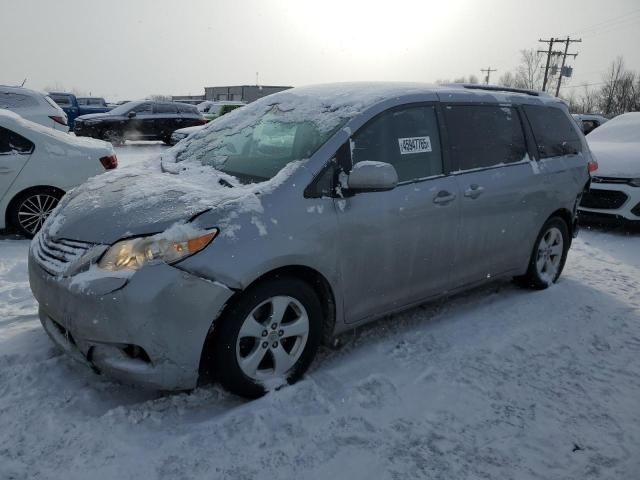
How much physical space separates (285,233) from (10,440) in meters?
1.61

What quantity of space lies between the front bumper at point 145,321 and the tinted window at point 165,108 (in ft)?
57.7

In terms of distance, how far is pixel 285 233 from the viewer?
276 cm

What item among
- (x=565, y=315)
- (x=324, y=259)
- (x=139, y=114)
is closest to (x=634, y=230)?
(x=565, y=315)

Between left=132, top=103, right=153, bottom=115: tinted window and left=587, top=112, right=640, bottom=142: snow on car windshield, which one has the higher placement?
left=587, top=112, right=640, bottom=142: snow on car windshield

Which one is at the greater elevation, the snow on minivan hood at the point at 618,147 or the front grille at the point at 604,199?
the snow on minivan hood at the point at 618,147

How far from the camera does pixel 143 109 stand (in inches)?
740

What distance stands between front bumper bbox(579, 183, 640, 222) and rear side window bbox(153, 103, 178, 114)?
15.3 m

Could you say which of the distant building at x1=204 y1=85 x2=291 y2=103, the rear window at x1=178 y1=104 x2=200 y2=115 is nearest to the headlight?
the rear window at x1=178 y1=104 x2=200 y2=115

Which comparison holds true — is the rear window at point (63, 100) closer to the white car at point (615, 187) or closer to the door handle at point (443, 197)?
the white car at point (615, 187)

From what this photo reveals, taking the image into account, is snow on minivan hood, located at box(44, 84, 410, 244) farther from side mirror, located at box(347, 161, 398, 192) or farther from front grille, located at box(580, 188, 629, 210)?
front grille, located at box(580, 188, 629, 210)

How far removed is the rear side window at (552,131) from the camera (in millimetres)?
4562

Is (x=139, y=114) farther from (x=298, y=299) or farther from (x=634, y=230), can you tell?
(x=298, y=299)

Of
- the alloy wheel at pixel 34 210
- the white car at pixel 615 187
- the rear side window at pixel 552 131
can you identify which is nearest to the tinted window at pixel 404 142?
the rear side window at pixel 552 131

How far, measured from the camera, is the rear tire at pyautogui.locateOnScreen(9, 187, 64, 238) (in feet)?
19.0
